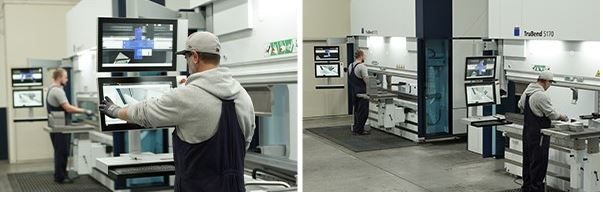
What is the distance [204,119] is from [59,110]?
395 centimetres

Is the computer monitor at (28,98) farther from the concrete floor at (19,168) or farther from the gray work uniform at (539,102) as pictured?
the gray work uniform at (539,102)

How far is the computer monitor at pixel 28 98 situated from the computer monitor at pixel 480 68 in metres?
4.00

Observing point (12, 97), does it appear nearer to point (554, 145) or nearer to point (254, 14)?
point (254, 14)

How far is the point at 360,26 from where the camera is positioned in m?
3.81

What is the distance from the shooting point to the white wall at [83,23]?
544 cm

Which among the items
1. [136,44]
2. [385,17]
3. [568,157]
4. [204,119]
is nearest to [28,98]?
[136,44]

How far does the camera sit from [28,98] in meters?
6.06

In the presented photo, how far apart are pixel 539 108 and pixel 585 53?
46cm

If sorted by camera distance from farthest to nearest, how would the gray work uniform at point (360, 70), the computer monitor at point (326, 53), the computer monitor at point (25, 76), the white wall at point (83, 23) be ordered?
the computer monitor at point (25, 76) < the white wall at point (83, 23) < the gray work uniform at point (360, 70) < the computer monitor at point (326, 53)

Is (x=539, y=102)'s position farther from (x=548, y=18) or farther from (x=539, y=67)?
(x=548, y=18)

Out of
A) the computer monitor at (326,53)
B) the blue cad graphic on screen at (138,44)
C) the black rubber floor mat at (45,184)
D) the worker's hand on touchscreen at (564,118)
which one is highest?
the blue cad graphic on screen at (138,44)

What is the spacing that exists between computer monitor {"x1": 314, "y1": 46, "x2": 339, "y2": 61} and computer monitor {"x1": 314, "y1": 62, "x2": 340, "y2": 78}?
3cm

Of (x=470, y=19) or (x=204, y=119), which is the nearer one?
(x=204, y=119)

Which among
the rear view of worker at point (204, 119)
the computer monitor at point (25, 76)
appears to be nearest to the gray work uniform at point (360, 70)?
the rear view of worker at point (204, 119)
